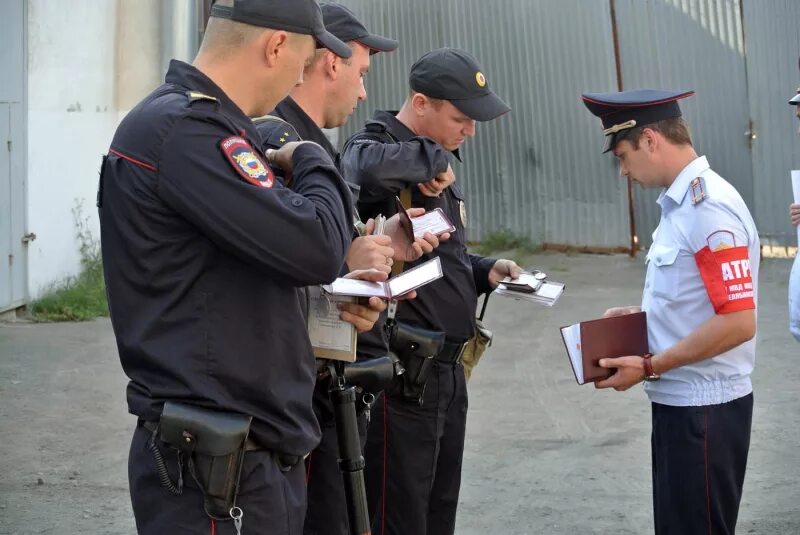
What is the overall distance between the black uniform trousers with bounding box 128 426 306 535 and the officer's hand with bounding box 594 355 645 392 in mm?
1361

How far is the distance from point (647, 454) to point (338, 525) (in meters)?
2.77

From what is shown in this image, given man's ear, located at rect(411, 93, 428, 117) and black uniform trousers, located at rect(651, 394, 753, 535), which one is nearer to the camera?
black uniform trousers, located at rect(651, 394, 753, 535)

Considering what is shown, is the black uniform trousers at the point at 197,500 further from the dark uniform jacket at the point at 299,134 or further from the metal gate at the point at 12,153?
the metal gate at the point at 12,153

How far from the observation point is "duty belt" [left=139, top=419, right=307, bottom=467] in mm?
2387

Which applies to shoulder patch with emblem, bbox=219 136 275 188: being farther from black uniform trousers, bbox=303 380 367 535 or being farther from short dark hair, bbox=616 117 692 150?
short dark hair, bbox=616 117 692 150

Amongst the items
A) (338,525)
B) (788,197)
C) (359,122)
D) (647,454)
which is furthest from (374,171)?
(359,122)

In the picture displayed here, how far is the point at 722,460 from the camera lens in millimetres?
3350

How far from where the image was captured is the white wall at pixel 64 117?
831cm

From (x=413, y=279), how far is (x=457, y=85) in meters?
1.14

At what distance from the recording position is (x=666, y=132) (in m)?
3.51

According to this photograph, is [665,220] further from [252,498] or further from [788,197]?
[788,197]

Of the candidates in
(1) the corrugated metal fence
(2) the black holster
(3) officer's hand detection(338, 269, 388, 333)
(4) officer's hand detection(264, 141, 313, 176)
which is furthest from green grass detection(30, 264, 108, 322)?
(4) officer's hand detection(264, 141, 313, 176)

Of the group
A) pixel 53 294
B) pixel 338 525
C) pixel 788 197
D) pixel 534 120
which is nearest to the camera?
pixel 338 525

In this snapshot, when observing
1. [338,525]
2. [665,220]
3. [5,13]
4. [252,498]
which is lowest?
[338,525]
